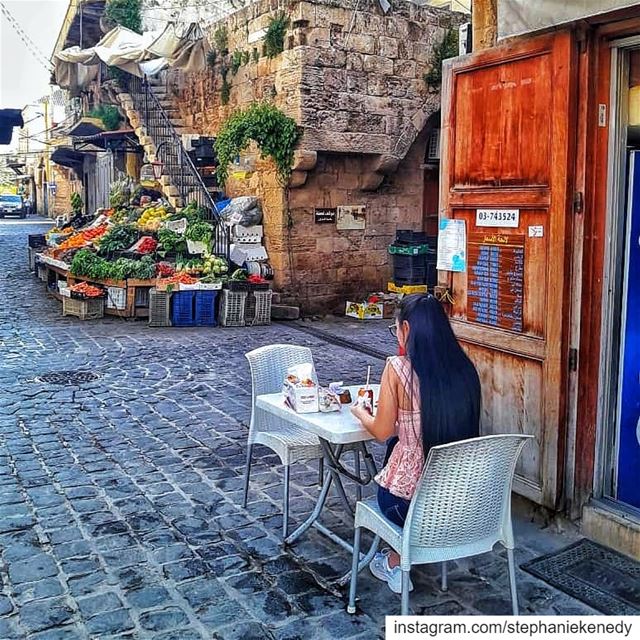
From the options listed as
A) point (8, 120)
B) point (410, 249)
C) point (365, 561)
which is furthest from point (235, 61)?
point (365, 561)

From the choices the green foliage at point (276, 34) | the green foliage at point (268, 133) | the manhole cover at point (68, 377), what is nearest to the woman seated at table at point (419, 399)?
the manhole cover at point (68, 377)

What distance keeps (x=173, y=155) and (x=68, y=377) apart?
7889 millimetres

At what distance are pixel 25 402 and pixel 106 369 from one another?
1.46 metres

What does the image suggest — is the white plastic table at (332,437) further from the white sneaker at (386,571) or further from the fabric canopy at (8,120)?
the fabric canopy at (8,120)

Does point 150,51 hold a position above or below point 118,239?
above

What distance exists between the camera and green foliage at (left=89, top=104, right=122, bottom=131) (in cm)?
1852

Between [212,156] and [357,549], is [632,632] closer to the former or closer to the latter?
Result: [357,549]

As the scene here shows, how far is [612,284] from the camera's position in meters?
3.94

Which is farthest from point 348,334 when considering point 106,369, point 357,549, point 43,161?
point 43,161

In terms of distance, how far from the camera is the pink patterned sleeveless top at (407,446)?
3.23 meters

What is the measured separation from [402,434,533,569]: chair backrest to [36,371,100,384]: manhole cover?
565 centimetres

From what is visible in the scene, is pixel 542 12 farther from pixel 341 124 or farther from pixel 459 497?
pixel 341 124

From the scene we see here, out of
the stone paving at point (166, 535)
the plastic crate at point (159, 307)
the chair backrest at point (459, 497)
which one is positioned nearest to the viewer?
the chair backrest at point (459, 497)

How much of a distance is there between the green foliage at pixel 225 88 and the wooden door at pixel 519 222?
31.4 feet
